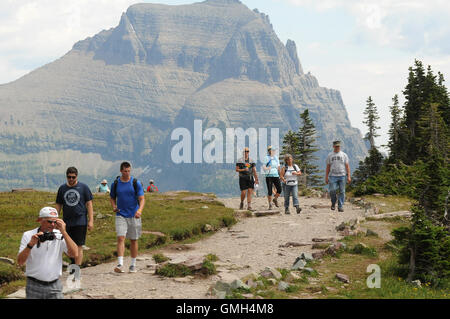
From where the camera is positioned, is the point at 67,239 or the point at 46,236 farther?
the point at 67,239

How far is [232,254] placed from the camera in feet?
57.0

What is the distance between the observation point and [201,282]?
12797 mm

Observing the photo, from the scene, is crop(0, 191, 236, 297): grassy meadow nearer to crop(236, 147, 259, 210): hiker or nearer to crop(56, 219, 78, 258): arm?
crop(236, 147, 259, 210): hiker

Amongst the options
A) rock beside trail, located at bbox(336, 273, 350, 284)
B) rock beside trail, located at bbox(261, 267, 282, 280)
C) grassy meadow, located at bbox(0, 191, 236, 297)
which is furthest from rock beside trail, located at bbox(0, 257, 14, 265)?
rock beside trail, located at bbox(336, 273, 350, 284)

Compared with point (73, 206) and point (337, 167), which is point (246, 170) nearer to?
point (337, 167)

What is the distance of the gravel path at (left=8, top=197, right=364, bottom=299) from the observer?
11.8m

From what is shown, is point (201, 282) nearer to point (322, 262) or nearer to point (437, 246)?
point (322, 262)

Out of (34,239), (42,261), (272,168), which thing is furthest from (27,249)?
(272,168)

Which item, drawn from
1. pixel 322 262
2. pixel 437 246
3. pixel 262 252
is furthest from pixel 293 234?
pixel 437 246

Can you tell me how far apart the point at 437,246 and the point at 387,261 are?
2.29 metres

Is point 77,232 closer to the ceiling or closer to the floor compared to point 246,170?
closer to the floor

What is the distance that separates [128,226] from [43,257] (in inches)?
224

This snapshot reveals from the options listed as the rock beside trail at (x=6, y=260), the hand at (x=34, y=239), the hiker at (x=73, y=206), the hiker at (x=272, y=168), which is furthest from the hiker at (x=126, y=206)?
the hiker at (x=272, y=168)
